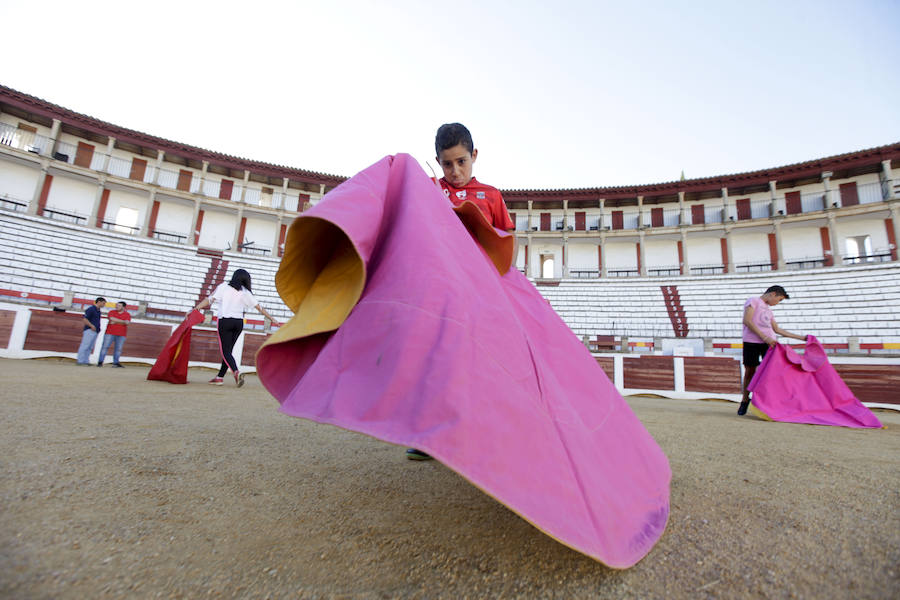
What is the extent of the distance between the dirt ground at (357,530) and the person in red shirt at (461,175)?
0.73 metres

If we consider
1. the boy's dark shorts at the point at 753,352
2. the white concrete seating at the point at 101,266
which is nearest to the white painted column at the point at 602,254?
the white concrete seating at the point at 101,266

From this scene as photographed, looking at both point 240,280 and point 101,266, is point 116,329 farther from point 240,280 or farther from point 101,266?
point 101,266

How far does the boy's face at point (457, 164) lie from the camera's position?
1879mm

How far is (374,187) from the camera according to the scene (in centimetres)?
117

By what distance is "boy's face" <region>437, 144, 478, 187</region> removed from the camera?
6.16 feet

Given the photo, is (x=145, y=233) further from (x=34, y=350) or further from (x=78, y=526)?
(x=78, y=526)

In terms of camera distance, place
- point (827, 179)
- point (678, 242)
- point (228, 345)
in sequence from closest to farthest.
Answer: point (228, 345) < point (827, 179) < point (678, 242)

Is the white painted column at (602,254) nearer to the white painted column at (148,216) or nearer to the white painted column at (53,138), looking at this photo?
the white painted column at (148,216)

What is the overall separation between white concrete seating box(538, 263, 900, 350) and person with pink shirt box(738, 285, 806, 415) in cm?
1087

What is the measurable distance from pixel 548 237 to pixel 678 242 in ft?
24.3

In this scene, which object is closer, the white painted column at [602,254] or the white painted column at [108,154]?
Answer: the white painted column at [108,154]

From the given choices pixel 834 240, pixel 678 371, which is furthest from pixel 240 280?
pixel 834 240

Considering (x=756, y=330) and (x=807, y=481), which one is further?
(x=756, y=330)

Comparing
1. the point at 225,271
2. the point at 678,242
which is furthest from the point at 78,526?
the point at 678,242
